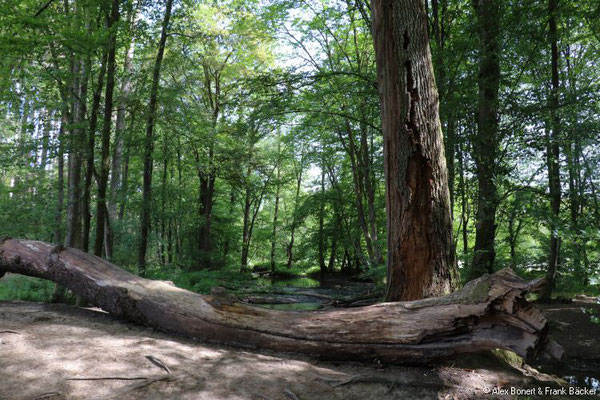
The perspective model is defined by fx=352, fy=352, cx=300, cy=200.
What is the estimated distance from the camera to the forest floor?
277 centimetres

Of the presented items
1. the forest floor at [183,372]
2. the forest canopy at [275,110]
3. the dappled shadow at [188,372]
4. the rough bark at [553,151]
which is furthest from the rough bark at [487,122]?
the dappled shadow at [188,372]

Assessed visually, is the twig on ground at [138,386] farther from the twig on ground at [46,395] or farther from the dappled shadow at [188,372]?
the twig on ground at [46,395]

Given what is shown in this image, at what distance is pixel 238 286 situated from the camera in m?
12.9

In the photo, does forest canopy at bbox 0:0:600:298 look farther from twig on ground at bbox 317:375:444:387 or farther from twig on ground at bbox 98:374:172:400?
twig on ground at bbox 98:374:172:400

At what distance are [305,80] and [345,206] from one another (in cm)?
1499

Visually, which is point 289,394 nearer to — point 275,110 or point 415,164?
point 415,164

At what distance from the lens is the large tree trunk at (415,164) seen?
407 cm

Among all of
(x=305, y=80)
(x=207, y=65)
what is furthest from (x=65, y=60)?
(x=207, y=65)

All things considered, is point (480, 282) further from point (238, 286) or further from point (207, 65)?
point (207, 65)

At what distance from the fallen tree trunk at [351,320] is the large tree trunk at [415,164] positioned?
0.58 m

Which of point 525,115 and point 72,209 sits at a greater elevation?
point 525,115

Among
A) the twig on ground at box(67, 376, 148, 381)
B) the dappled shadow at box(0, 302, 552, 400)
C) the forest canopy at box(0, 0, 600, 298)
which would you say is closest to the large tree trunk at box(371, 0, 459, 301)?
the forest canopy at box(0, 0, 600, 298)

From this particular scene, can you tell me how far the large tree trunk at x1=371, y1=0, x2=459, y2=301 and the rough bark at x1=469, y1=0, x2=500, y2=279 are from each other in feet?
7.31

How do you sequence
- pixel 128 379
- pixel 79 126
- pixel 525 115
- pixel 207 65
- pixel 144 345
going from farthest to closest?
1. pixel 207 65
2. pixel 79 126
3. pixel 525 115
4. pixel 144 345
5. pixel 128 379
